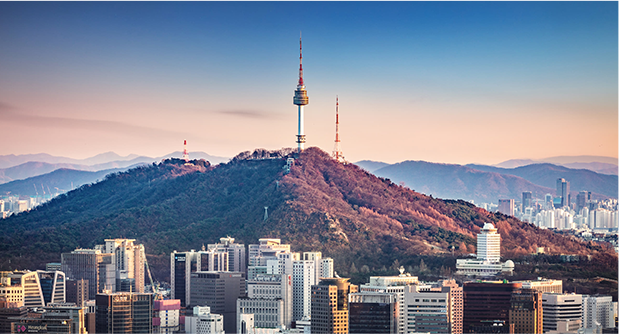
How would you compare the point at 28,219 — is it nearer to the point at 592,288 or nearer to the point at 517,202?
the point at 592,288

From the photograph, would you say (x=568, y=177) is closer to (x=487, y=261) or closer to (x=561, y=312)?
(x=487, y=261)

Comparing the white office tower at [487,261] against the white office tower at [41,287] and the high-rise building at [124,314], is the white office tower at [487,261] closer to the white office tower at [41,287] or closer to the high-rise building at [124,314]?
the white office tower at [41,287]

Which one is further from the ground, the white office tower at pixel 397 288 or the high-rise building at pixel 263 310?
the white office tower at pixel 397 288

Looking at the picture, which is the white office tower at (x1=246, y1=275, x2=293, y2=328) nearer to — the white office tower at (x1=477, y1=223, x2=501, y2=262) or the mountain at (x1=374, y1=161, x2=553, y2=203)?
the white office tower at (x1=477, y1=223, x2=501, y2=262)

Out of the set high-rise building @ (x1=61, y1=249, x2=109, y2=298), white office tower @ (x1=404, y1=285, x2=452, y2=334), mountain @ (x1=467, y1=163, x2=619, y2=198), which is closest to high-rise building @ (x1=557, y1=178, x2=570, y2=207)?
mountain @ (x1=467, y1=163, x2=619, y2=198)

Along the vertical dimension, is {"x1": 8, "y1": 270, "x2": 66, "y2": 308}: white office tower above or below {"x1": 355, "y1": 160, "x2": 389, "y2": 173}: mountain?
below

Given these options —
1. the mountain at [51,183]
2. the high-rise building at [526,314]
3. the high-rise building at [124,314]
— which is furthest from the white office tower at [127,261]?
the mountain at [51,183]
